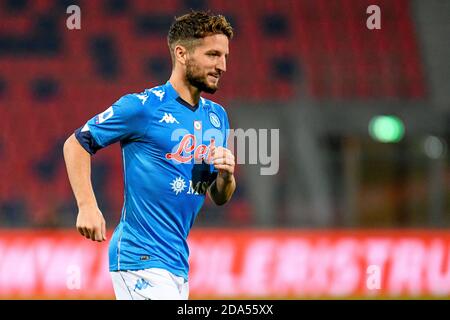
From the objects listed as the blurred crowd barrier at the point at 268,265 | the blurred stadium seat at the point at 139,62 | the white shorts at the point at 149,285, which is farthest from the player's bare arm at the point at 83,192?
the blurred stadium seat at the point at 139,62

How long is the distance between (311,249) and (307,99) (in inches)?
289

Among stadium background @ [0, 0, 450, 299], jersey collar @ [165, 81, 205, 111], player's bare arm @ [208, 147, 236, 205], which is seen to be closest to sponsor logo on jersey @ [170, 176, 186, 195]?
player's bare arm @ [208, 147, 236, 205]

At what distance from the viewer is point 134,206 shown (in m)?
4.40

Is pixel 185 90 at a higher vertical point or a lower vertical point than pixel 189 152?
higher

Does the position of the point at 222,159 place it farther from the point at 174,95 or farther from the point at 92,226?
the point at 92,226

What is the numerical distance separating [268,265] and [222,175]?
295 inches

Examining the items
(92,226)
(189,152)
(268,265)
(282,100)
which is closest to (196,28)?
(189,152)

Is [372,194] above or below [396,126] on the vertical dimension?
below

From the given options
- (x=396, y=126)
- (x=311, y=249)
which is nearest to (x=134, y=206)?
(x=311, y=249)

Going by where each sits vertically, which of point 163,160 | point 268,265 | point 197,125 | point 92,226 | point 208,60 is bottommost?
point 268,265

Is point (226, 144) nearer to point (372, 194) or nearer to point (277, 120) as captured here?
point (277, 120)

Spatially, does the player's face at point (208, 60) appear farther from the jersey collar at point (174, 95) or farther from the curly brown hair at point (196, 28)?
the jersey collar at point (174, 95)

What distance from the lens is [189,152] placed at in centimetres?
449

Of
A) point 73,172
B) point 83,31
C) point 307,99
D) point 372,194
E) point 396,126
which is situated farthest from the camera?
point 83,31
